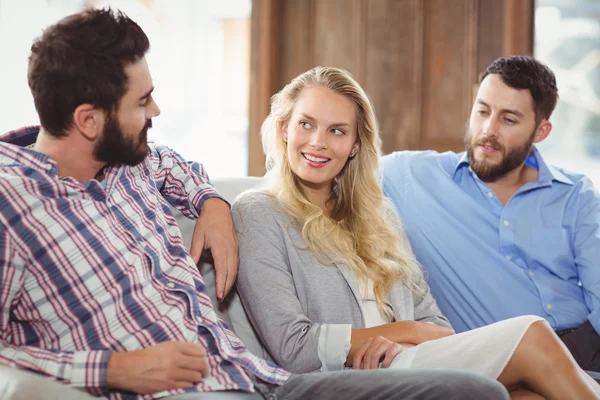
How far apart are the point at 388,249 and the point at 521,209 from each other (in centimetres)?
58

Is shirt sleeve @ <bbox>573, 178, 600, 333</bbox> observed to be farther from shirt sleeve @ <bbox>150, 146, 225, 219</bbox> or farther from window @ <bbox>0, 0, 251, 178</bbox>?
window @ <bbox>0, 0, 251, 178</bbox>

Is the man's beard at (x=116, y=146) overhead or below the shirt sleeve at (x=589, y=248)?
overhead

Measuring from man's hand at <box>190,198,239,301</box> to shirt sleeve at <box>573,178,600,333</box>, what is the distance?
3.73 feet

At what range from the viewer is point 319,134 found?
2.00 meters

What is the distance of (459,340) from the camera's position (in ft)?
5.81

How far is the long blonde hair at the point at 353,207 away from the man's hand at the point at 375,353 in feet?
0.62

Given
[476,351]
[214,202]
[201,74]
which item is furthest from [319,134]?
[201,74]

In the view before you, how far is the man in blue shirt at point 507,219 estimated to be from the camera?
2275 mm

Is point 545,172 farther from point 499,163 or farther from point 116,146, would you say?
point 116,146

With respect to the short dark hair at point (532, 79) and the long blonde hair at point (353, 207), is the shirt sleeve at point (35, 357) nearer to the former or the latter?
the long blonde hair at point (353, 207)

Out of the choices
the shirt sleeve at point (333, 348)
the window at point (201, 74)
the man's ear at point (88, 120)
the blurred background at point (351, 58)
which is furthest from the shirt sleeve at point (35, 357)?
the window at point (201, 74)

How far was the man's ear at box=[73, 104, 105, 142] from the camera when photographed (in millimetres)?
1570

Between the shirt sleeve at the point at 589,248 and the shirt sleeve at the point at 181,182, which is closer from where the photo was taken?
the shirt sleeve at the point at 181,182

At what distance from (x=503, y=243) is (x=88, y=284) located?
1.36 m
